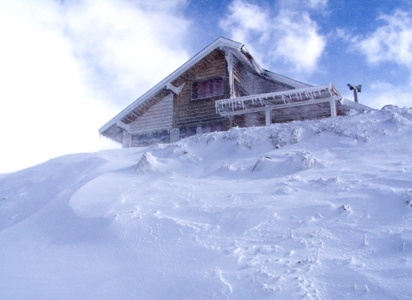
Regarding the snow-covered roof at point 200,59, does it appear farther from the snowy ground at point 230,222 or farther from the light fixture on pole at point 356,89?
the light fixture on pole at point 356,89

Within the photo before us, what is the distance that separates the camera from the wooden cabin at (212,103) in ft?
43.8

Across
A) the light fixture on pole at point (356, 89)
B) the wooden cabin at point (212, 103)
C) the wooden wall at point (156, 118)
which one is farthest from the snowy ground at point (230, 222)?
the light fixture on pole at point (356, 89)

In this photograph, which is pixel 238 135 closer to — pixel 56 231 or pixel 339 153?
pixel 339 153

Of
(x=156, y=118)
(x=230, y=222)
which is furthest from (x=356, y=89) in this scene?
(x=230, y=222)

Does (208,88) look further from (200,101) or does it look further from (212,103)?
(212,103)

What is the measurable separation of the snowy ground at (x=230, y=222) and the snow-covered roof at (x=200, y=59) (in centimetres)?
717

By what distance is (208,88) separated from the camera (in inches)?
607

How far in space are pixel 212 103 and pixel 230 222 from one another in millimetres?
11009

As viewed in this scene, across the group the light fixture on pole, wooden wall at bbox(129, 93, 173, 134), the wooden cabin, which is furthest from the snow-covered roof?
the light fixture on pole

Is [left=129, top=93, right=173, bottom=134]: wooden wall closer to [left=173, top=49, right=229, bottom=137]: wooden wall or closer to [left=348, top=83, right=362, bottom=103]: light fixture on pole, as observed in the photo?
[left=173, top=49, right=229, bottom=137]: wooden wall

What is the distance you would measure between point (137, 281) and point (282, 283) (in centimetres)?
136

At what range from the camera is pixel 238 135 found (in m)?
7.97

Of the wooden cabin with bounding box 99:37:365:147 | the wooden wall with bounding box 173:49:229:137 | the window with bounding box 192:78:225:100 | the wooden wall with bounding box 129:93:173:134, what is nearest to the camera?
the wooden cabin with bounding box 99:37:365:147

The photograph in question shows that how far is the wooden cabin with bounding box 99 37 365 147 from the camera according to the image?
43.8ft
